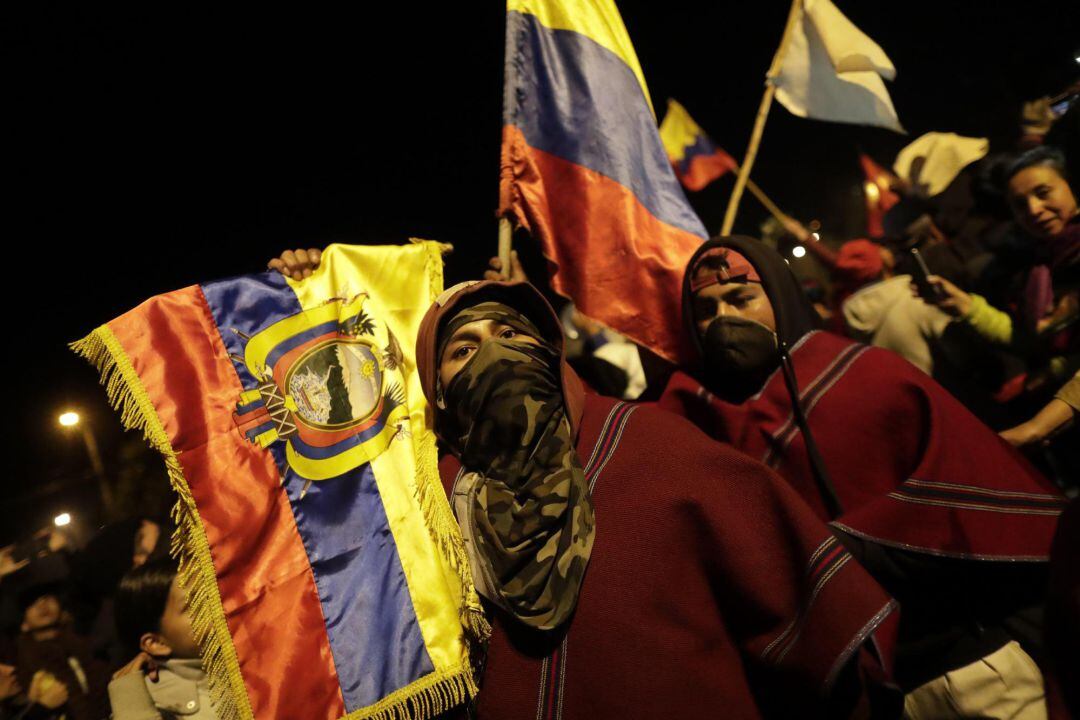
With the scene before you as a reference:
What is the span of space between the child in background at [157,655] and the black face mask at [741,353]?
239cm

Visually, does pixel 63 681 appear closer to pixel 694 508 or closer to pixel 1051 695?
pixel 694 508

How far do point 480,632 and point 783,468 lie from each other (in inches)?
53.0

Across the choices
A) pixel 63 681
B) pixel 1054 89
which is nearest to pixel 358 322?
pixel 63 681

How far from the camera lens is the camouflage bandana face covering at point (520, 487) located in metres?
1.67

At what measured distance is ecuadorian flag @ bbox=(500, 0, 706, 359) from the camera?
2.69 meters

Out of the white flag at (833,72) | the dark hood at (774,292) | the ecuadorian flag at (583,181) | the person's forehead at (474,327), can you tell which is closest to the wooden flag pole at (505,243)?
the ecuadorian flag at (583,181)

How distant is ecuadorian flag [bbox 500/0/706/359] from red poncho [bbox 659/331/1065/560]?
2.16ft

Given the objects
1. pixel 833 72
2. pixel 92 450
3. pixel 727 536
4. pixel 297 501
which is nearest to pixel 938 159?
pixel 833 72

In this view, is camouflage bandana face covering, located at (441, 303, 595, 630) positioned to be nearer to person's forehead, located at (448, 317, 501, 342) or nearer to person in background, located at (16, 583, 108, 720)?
person's forehead, located at (448, 317, 501, 342)

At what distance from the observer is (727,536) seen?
63.9 inches

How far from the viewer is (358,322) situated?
7.03 feet

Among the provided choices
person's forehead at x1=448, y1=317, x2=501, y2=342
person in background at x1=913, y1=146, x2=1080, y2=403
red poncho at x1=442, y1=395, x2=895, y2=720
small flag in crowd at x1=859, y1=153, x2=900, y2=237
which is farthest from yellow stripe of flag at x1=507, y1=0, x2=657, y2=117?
small flag in crowd at x1=859, y1=153, x2=900, y2=237

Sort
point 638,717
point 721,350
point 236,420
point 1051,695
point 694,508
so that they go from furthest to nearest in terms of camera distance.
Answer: point 721,350, point 236,420, point 694,508, point 638,717, point 1051,695

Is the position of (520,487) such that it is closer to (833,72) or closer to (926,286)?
(926,286)
